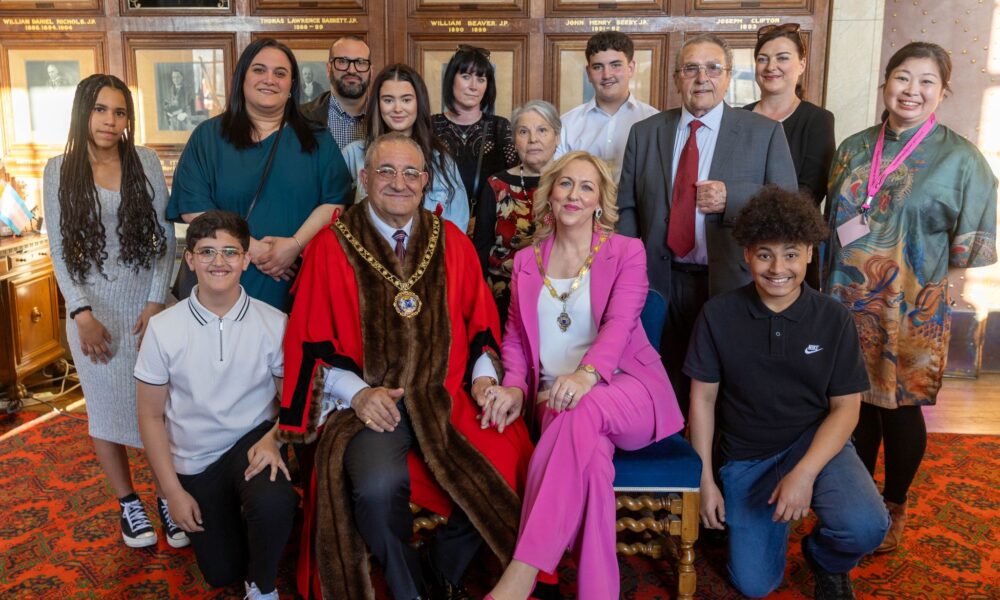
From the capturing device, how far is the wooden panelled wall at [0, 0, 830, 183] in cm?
528

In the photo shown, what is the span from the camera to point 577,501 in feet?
8.05

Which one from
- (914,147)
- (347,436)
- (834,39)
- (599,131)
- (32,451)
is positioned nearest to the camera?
(347,436)

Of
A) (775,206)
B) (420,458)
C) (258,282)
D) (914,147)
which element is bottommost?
(420,458)

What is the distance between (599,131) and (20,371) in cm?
379

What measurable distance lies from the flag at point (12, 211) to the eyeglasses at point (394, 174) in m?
3.37

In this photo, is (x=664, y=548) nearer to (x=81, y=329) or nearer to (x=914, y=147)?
(x=914, y=147)

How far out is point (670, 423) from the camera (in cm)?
277

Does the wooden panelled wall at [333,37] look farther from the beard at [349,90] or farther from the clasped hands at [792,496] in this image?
the clasped hands at [792,496]

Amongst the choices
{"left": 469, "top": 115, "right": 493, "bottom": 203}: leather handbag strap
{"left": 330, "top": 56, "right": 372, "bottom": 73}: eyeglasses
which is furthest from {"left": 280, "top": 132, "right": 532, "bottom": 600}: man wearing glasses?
{"left": 330, "top": 56, "right": 372, "bottom": 73}: eyeglasses

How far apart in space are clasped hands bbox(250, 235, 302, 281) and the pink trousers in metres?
1.23

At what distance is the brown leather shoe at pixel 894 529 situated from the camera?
3.12 meters

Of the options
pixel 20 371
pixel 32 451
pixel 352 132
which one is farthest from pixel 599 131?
pixel 20 371

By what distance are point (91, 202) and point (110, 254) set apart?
0.21 m

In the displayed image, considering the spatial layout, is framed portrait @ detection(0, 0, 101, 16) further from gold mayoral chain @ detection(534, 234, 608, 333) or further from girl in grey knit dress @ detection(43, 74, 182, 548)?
gold mayoral chain @ detection(534, 234, 608, 333)
